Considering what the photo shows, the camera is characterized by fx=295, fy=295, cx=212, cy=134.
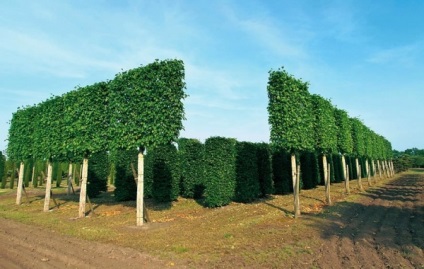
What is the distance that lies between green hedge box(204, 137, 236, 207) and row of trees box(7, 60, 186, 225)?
5.29m

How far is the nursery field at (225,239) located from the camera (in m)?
7.46

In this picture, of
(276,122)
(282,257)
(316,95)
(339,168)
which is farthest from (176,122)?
(339,168)

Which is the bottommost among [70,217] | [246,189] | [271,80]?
[70,217]

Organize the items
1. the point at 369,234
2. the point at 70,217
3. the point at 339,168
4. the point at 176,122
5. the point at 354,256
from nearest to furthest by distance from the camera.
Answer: the point at 354,256 → the point at 369,234 → the point at 176,122 → the point at 70,217 → the point at 339,168

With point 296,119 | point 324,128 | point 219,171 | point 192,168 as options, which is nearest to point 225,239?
point 296,119

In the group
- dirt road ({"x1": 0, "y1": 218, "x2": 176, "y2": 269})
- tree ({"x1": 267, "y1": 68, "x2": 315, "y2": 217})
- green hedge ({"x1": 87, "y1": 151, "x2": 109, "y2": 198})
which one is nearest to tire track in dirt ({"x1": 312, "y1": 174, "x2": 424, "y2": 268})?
tree ({"x1": 267, "y1": 68, "x2": 315, "y2": 217})

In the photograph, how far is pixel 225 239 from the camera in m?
9.70

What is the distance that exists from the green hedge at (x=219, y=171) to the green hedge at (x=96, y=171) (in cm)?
1056

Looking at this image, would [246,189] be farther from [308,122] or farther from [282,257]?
[282,257]

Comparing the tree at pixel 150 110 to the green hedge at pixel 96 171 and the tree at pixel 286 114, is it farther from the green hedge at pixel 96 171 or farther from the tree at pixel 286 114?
the green hedge at pixel 96 171

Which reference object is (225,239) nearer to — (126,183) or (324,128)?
(324,128)

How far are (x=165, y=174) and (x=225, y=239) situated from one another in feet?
37.7

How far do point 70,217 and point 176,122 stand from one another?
7875 millimetres

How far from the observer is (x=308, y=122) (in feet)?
52.0
